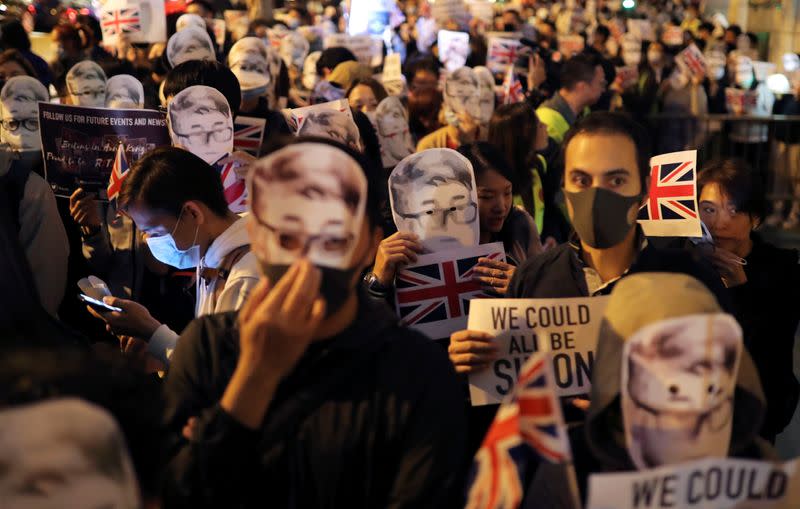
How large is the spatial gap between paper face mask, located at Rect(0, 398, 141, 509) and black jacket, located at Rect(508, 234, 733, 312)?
1.68 meters

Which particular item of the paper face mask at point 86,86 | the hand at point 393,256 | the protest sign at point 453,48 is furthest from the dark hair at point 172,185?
the protest sign at point 453,48

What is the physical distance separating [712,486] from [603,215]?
1.06m

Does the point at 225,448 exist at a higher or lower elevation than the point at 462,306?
higher

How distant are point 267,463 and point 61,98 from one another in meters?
5.92

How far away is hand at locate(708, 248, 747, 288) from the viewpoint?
387 cm

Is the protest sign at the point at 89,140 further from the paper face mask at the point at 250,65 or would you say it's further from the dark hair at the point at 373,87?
the dark hair at the point at 373,87

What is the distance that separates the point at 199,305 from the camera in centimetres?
361

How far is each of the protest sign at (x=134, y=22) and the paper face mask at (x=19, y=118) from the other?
2.36 meters

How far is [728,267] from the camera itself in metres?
3.88

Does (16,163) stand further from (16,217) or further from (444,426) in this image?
(444,426)

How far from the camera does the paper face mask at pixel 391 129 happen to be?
22.6 feet

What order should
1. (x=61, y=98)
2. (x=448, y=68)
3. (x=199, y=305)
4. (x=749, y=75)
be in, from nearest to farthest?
(x=199, y=305) < (x=61, y=98) < (x=448, y=68) < (x=749, y=75)

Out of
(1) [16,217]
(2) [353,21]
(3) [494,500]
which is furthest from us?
(2) [353,21]

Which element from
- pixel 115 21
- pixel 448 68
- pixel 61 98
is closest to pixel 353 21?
pixel 448 68
